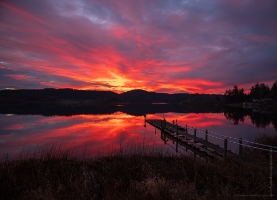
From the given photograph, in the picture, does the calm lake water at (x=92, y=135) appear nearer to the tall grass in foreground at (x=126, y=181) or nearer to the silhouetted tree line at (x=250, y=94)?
the tall grass in foreground at (x=126, y=181)

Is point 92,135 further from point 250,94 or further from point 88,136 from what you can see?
point 250,94

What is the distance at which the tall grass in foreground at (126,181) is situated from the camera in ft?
22.1

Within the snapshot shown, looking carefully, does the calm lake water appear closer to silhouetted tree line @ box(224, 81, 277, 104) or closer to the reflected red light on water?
the reflected red light on water

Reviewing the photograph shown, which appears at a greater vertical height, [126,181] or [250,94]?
[250,94]

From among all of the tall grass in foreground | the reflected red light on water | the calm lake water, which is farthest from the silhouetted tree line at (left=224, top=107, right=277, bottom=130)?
the tall grass in foreground

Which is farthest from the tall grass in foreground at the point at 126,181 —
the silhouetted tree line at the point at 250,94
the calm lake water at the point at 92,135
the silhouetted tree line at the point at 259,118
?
the silhouetted tree line at the point at 250,94

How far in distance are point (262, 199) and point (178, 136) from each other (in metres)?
19.0

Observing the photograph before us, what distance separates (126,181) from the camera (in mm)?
8898

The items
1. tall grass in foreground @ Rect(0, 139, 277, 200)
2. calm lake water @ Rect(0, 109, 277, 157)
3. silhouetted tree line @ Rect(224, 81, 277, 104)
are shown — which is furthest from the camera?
silhouetted tree line @ Rect(224, 81, 277, 104)

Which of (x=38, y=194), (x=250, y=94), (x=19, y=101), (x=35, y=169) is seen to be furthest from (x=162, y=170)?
(x=19, y=101)

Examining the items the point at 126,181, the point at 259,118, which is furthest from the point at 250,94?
the point at 126,181

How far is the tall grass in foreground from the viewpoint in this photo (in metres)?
6.75

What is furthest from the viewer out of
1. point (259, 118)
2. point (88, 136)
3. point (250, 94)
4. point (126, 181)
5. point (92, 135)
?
point (250, 94)

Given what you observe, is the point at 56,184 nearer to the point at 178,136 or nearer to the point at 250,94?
the point at 178,136
